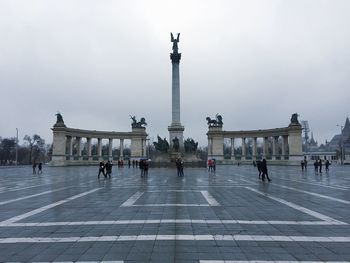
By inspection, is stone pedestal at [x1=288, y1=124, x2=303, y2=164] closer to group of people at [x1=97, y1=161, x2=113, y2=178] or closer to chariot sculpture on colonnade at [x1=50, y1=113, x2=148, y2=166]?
chariot sculpture on colonnade at [x1=50, y1=113, x2=148, y2=166]

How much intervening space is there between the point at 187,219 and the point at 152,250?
3.68 meters

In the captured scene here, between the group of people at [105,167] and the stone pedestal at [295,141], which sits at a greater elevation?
the stone pedestal at [295,141]

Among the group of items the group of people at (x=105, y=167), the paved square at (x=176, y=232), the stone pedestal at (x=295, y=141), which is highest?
the stone pedestal at (x=295, y=141)

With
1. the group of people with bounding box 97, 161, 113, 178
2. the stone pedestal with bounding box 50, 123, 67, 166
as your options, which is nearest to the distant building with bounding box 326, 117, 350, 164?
the stone pedestal with bounding box 50, 123, 67, 166

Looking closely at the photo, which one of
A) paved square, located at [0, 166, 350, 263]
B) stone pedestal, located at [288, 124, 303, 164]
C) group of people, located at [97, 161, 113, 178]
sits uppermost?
stone pedestal, located at [288, 124, 303, 164]

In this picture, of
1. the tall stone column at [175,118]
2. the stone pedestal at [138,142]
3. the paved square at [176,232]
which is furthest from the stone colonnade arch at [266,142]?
the paved square at [176,232]

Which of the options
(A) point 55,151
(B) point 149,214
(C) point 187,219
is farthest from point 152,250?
(A) point 55,151

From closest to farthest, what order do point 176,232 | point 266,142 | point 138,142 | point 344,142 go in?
point 176,232, point 266,142, point 138,142, point 344,142

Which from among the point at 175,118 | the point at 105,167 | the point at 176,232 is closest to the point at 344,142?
the point at 175,118

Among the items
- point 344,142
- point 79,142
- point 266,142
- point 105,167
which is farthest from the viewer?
point 344,142

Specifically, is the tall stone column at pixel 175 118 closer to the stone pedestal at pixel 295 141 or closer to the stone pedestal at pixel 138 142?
the stone pedestal at pixel 138 142

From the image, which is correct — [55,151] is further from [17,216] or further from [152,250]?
[152,250]

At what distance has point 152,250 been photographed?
24.5 feet

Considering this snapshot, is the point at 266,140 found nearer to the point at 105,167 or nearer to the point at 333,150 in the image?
the point at 105,167
